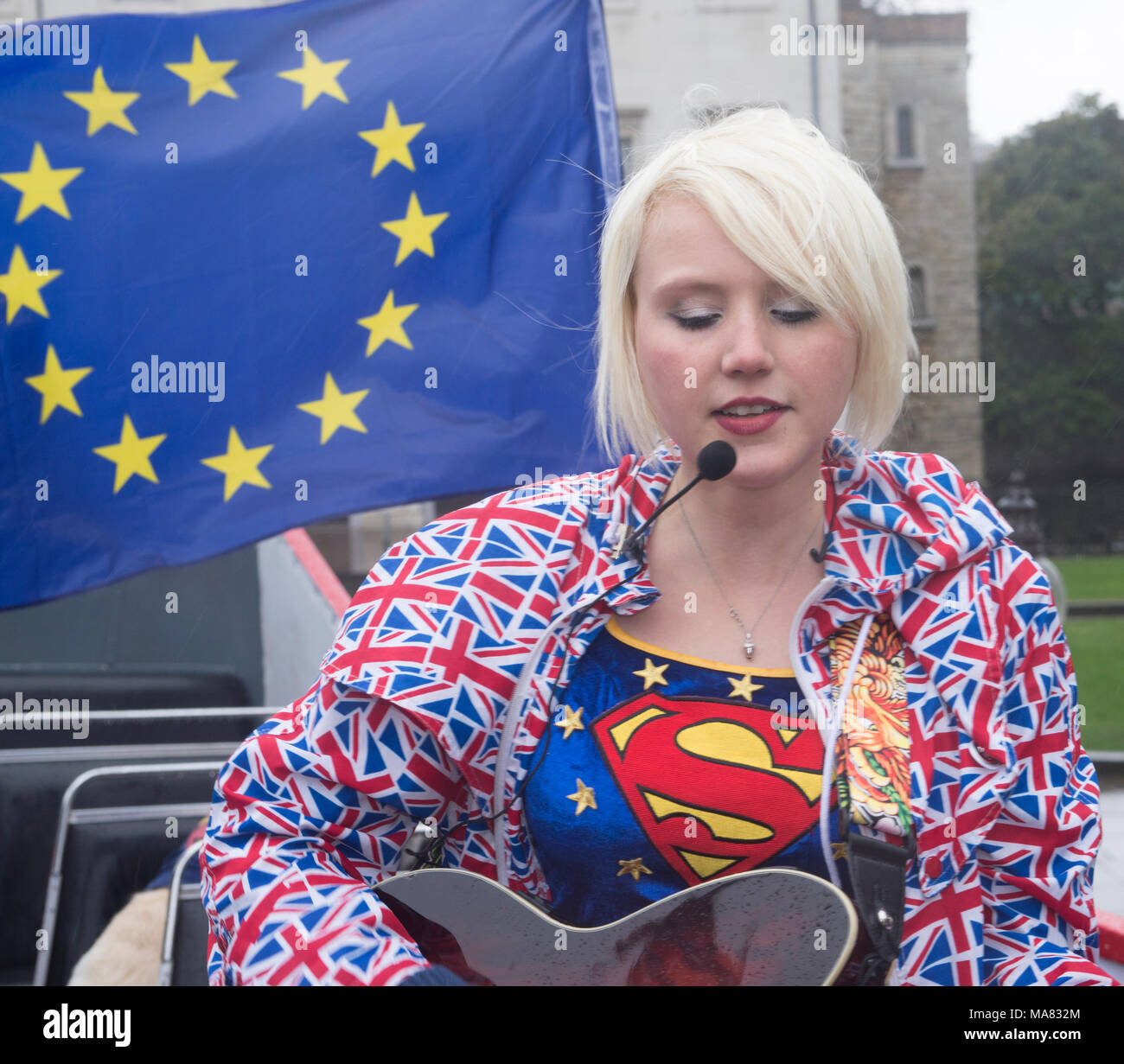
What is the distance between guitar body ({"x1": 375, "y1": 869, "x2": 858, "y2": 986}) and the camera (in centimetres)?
109

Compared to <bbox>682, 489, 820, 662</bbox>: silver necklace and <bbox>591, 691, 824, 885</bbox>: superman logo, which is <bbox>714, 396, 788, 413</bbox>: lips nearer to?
<bbox>682, 489, 820, 662</bbox>: silver necklace

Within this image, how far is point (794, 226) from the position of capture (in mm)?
1206

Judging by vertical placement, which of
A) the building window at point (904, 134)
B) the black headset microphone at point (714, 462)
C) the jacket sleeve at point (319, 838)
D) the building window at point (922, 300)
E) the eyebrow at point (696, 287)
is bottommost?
the jacket sleeve at point (319, 838)

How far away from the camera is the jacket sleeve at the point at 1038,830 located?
4.04ft

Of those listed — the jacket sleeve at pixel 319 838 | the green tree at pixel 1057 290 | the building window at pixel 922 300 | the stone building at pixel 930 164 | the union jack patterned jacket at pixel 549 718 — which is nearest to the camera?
the jacket sleeve at pixel 319 838

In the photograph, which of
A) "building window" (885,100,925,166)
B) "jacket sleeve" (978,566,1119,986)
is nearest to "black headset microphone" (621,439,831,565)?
"jacket sleeve" (978,566,1119,986)

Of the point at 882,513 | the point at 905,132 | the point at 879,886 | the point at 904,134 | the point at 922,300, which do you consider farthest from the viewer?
the point at 922,300

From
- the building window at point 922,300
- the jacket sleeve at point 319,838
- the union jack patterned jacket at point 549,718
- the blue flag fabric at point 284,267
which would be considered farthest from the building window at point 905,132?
the jacket sleeve at point 319,838

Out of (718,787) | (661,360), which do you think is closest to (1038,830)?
(718,787)

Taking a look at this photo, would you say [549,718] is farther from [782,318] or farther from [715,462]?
[782,318]

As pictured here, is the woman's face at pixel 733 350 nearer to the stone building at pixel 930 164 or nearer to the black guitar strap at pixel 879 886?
the black guitar strap at pixel 879 886

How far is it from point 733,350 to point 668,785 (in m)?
0.43
